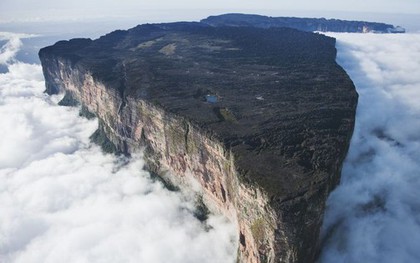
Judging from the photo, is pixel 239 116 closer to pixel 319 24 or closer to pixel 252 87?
pixel 252 87

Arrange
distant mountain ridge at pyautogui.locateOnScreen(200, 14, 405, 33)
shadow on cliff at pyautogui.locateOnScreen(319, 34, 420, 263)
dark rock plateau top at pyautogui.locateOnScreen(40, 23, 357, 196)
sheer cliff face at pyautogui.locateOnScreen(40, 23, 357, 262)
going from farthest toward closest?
1. distant mountain ridge at pyautogui.locateOnScreen(200, 14, 405, 33)
2. shadow on cliff at pyautogui.locateOnScreen(319, 34, 420, 263)
3. dark rock plateau top at pyautogui.locateOnScreen(40, 23, 357, 196)
4. sheer cliff face at pyautogui.locateOnScreen(40, 23, 357, 262)

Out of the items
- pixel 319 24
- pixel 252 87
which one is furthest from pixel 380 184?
pixel 319 24

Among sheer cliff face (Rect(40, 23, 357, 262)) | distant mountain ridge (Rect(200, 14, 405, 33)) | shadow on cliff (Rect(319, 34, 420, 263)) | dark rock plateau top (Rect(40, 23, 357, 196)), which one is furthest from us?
distant mountain ridge (Rect(200, 14, 405, 33))

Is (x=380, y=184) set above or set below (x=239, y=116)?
below

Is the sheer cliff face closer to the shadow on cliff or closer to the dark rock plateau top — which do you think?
the dark rock plateau top

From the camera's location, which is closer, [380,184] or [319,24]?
[380,184]

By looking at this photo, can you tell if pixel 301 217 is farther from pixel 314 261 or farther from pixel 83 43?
pixel 83 43

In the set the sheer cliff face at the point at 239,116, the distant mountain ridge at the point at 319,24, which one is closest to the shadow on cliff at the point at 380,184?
the sheer cliff face at the point at 239,116

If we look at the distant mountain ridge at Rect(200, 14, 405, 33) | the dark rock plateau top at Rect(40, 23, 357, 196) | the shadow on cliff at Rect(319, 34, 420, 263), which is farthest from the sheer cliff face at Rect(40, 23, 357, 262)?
the distant mountain ridge at Rect(200, 14, 405, 33)

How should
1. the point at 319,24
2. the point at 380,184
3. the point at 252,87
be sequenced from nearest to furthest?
1. the point at 380,184
2. the point at 252,87
3. the point at 319,24
